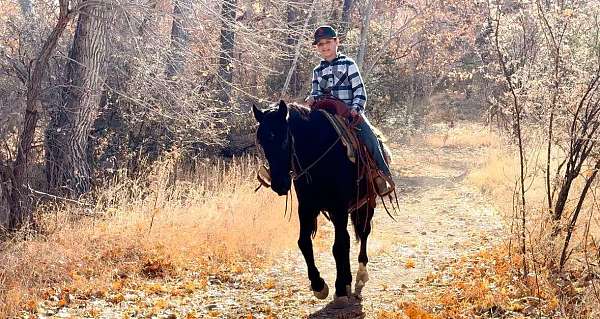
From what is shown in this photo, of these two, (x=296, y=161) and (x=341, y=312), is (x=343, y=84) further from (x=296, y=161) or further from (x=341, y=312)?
(x=341, y=312)

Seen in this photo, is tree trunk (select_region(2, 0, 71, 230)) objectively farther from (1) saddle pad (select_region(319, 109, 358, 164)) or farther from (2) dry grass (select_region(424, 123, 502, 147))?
(2) dry grass (select_region(424, 123, 502, 147))

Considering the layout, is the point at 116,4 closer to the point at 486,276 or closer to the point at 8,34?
the point at 8,34

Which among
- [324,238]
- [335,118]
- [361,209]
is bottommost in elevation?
[324,238]

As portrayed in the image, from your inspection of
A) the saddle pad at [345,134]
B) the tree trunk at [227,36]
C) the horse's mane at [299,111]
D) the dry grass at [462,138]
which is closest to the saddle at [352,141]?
the saddle pad at [345,134]

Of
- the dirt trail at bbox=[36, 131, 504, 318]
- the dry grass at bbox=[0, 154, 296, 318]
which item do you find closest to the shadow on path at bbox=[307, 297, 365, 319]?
the dirt trail at bbox=[36, 131, 504, 318]

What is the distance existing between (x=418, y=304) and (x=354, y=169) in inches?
56.2

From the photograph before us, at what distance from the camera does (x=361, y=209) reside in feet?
22.8

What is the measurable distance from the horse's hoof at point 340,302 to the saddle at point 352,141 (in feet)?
2.95

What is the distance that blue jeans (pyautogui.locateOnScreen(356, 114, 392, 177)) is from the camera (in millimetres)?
6506

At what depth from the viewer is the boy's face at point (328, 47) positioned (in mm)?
6625

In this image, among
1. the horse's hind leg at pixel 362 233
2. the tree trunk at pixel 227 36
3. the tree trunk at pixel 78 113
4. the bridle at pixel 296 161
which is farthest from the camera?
the tree trunk at pixel 78 113

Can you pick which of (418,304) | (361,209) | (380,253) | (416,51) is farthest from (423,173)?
(418,304)

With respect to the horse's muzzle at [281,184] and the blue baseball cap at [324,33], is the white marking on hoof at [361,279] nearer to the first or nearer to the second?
the horse's muzzle at [281,184]

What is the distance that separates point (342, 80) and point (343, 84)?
0.15ft
